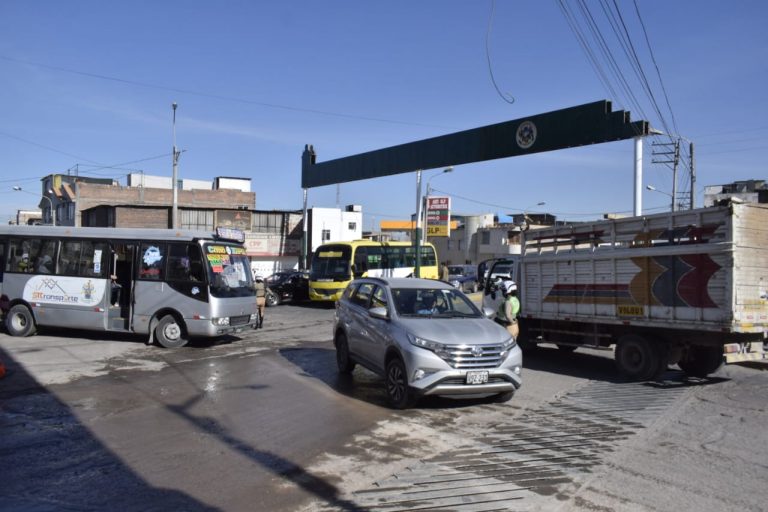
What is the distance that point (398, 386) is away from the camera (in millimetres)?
8172

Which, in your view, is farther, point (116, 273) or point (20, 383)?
point (116, 273)

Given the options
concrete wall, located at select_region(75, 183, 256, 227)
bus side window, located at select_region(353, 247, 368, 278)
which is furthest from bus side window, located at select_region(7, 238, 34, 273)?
concrete wall, located at select_region(75, 183, 256, 227)

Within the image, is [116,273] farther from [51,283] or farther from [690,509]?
[690,509]

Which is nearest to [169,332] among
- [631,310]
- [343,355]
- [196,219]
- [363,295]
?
Answer: [343,355]

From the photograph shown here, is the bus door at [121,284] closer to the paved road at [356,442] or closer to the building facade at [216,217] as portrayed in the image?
the paved road at [356,442]

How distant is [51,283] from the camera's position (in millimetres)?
14367

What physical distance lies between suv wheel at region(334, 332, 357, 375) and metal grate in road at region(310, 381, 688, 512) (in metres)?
3.02

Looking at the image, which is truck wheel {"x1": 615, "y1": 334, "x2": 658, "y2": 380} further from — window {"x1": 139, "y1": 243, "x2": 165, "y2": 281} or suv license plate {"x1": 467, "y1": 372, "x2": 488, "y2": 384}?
window {"x1": 139, "y1": 243, "x2": 165, "y2": 281}

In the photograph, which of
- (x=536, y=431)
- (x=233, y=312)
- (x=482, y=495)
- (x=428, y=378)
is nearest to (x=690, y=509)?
(x=482, y=495)

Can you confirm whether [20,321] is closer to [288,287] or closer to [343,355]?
[343,355]

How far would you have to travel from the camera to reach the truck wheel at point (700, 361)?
10.4m

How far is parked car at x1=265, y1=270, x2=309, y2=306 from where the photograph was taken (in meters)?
27.6

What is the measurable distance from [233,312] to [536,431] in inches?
328

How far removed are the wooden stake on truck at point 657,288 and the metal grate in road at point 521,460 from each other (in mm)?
1353
